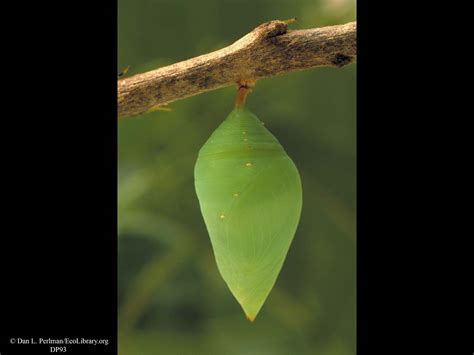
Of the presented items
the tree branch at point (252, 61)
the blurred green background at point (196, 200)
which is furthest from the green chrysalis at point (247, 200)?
the blurred green background at point (196, 200)

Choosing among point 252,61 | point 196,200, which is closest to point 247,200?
point 252,61

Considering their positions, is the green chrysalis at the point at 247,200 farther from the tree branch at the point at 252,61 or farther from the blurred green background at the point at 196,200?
the blurred green background at the point at 196,200

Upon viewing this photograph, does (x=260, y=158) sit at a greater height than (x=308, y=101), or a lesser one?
greater

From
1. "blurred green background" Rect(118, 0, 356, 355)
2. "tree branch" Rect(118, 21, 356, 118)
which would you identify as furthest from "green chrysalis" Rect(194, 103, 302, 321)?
"blurred green background" Rect(118, 0, 356, 355)

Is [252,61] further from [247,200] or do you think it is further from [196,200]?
[196,200]
